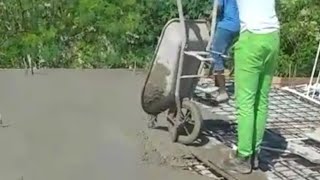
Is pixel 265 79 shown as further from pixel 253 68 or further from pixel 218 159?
pixel 218 159

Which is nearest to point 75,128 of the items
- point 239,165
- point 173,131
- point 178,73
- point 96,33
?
point 173,131

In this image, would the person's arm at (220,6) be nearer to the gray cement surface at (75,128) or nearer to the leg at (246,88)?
the gray cement surface at (75,128)

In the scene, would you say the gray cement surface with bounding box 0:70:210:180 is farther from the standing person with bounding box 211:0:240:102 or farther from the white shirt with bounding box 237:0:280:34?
the white shirt with bounding box 237:0:280:34

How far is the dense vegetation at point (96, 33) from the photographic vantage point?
311 inches

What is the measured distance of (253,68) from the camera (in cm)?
503

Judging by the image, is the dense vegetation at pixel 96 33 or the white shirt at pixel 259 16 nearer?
the white shirt at pixel 259 16

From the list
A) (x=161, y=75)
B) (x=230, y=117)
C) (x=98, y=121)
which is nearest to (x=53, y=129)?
(x=98, y=121)

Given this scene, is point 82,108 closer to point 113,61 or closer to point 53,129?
point 53,129

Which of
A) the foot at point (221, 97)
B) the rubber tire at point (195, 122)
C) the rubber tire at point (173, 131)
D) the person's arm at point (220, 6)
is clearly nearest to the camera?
the rubber tire at point (195, 122)

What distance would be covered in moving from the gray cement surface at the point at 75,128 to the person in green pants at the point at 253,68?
0.41m

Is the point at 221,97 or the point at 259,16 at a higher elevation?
the point at 259,16

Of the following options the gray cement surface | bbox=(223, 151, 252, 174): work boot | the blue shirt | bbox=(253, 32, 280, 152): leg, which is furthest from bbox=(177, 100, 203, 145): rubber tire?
the blue shirt

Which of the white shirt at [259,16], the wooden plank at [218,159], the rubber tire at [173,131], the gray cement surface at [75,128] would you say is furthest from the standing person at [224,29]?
the white shirt at [259,16]

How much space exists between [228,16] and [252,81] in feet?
5.54
